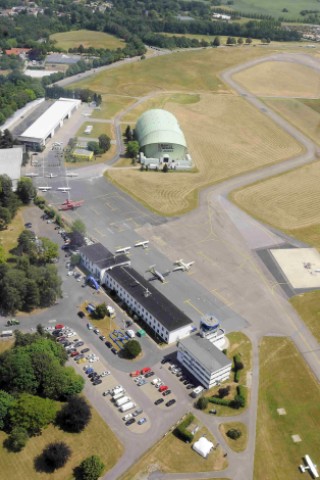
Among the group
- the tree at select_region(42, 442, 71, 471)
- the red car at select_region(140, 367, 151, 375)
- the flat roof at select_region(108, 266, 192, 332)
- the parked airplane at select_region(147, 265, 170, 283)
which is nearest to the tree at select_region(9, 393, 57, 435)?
the tree at select_region(42, 442, 71, 471)

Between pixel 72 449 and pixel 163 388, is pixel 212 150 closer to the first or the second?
pixel 163 388

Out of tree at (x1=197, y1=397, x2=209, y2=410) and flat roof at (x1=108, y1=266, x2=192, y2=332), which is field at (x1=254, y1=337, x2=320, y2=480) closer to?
tree at (x1=197, y1=397, x2=209, y2=410)

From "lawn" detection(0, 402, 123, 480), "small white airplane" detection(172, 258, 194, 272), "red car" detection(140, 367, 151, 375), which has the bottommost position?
"lawn" detection(0, 402, 123, 480)

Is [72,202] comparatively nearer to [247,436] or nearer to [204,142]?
[204,142]

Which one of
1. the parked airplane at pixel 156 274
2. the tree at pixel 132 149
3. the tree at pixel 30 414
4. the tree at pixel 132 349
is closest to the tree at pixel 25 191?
the parked airplane at pixel 156 274

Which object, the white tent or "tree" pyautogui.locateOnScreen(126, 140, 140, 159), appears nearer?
the white tent

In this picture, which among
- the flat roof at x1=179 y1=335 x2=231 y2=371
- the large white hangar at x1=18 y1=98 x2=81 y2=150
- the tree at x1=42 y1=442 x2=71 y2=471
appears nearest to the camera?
the tree at x1=42 y1=442 x2=71 y2=471
